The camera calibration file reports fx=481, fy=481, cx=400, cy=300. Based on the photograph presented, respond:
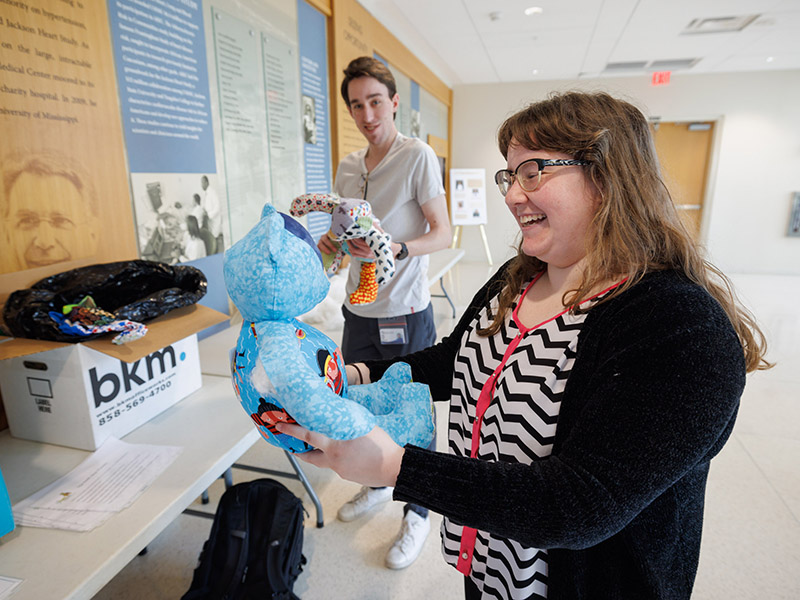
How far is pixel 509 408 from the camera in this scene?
2.61ft

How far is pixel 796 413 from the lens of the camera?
293 cm

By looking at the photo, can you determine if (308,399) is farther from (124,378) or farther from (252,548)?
(252,548)

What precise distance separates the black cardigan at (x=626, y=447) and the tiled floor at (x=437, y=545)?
4.03ft

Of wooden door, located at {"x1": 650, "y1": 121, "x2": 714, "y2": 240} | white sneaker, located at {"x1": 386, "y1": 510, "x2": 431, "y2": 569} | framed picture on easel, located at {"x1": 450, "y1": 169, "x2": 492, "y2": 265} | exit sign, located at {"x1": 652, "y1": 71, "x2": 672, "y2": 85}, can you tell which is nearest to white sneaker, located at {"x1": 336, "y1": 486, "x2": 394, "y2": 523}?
white sneaker, located at {"x1": 386, "y1": 510, "x2": 431, "y2": 569}

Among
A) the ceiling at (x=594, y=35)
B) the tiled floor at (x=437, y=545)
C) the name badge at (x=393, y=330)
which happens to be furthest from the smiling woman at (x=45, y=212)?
the ceiling at (x=594, y=35)

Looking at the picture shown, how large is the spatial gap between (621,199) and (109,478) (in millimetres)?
1229

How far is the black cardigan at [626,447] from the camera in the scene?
620mm

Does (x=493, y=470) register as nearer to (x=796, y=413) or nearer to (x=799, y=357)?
(x=796, y=413)

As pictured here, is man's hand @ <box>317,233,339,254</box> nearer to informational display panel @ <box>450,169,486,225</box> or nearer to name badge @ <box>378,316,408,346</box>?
name badge @ <box>378,316,408,346</box>

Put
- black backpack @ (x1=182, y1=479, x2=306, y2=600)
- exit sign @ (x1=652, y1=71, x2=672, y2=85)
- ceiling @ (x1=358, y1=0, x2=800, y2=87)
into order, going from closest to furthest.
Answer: black backpack @ (x1=182, y1=479, x2=306, y2=600) < ceiling @ (x1=358, y1=0, x2=800, y2=87) < exit sign @ (x1=652, y1=71, x2=672, y2=85)

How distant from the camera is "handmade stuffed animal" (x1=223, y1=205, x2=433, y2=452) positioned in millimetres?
670

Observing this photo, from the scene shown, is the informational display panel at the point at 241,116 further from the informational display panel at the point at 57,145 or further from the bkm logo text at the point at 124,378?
the bkm logo text at the point at 124,378

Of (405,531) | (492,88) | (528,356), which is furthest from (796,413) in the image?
(492,88)

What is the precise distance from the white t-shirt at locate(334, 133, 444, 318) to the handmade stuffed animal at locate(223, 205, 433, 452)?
3.05 feet
